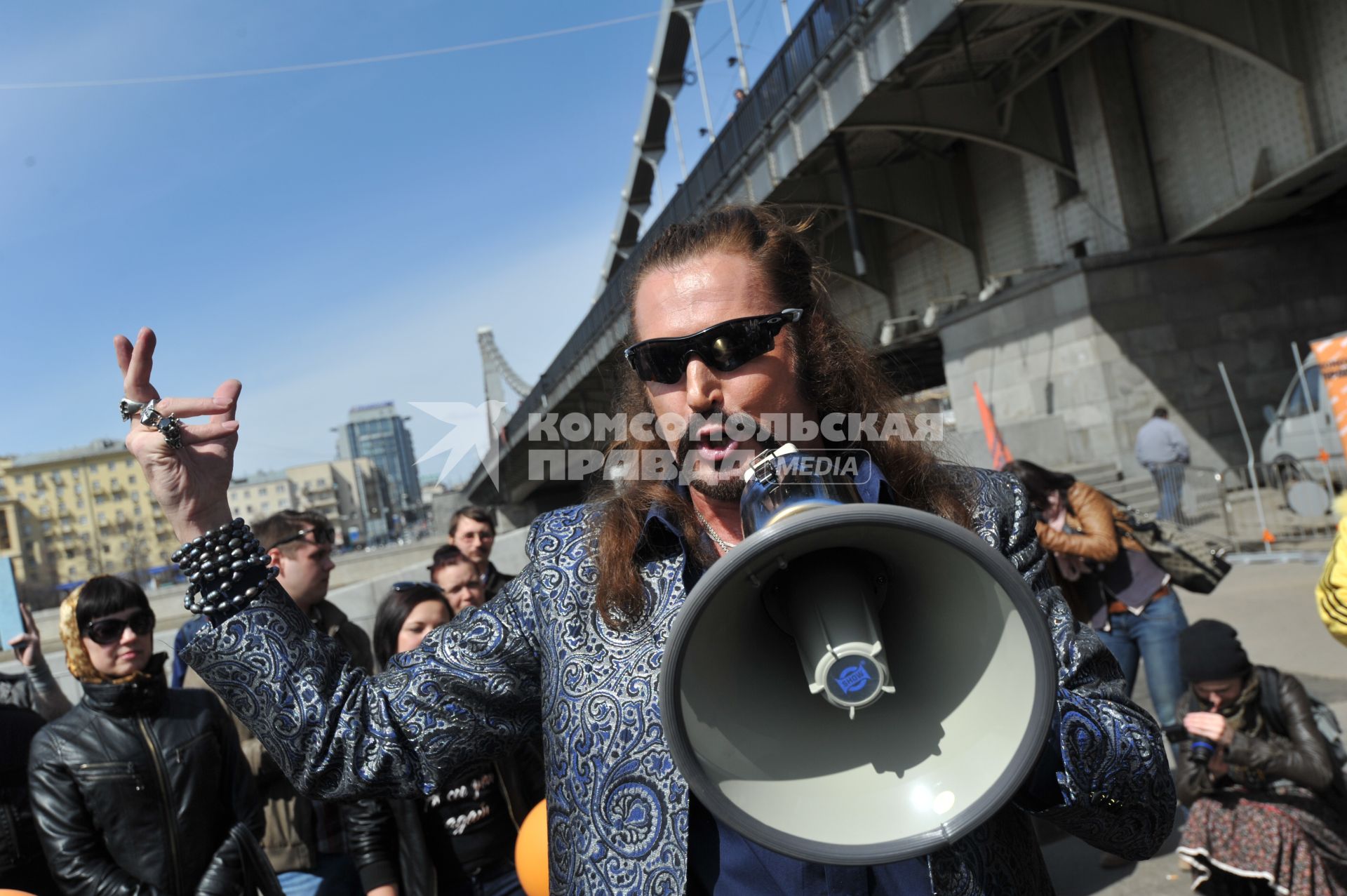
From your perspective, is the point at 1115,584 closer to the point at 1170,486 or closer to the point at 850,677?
the point at 850,677

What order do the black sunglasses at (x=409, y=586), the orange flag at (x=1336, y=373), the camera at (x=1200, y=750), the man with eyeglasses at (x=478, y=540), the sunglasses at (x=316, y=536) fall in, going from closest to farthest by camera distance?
the camera at (x=1200, y=750) < the black sunglasses at (x=409, y=586) < the sunglasses at (x=316, y=536) < the man with eyeglasses at (x=478, y=540) < the orange flag at (x=1336, y=373)

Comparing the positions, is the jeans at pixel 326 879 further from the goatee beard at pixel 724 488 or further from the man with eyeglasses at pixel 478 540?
the goatee beard at pixel 724 488

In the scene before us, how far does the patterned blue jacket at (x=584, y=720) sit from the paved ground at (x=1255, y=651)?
2.91 m

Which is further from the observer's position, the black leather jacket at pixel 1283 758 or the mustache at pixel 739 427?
the black leather jacket at pixel 1283 758

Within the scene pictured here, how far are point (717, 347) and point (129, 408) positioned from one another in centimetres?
86

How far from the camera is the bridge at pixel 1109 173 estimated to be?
532 inches

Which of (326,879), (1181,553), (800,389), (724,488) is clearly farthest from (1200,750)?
(326,879)

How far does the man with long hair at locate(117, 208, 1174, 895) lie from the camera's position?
1.35 metres

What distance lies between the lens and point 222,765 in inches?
127

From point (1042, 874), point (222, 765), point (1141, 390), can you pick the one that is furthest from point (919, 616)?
point (1141, 390)

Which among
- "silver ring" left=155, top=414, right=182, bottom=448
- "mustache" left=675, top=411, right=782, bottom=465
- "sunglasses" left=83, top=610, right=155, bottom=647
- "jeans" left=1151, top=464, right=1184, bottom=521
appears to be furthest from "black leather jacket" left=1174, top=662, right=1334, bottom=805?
"jeans" left=1151, top=464, right=1184, bottom=521

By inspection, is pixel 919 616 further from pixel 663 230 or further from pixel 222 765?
pixel 222 765

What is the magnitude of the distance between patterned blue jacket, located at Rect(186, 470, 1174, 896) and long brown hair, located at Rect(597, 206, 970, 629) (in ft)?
Answer: 0.13

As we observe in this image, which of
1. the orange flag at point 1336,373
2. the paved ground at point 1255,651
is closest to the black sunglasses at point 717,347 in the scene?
the paved ground at point 1255,651
